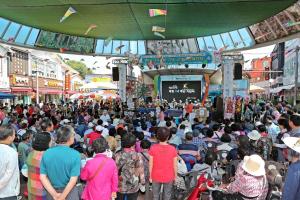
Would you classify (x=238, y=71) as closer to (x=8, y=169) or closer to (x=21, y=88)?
(x=8, y=169)

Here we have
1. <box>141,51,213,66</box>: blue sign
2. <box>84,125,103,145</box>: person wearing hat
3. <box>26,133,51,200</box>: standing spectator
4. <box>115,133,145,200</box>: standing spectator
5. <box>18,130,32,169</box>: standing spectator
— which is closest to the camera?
<box>26,133,51,200</box>: standing spectator

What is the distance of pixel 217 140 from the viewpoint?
7488 millimetres

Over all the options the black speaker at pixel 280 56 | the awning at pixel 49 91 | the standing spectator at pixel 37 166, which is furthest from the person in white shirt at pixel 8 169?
the black speaker at pixel 280 56

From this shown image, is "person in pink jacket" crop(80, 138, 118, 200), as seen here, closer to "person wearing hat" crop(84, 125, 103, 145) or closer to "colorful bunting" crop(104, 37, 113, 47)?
"person wearing hat" crop(84, 125, 103, 145)

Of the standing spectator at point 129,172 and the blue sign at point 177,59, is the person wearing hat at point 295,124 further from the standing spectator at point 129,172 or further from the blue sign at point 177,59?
the blue sign at point 177,59

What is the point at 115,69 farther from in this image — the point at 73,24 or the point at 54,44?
the point at 73,24

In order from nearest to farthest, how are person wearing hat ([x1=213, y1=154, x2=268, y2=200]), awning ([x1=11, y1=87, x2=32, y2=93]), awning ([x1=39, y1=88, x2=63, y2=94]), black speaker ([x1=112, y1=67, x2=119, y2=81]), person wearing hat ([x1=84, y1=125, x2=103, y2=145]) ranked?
person wearing hat ([x1=213, y1=154, x2=268, y2=200]) < person wearing hat ([x1=84, y1=125, x2=103, y2=145]) < black speaker ([x1=112, y1=67, x2=119, y2=81]) < awning ([x1=11, y1=87, x2=32, y2=93]) < awning ([x1=39, y1=88, x2=63, y2=94])

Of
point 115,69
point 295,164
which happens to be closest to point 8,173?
point 295,164

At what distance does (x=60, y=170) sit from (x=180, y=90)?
28195mm

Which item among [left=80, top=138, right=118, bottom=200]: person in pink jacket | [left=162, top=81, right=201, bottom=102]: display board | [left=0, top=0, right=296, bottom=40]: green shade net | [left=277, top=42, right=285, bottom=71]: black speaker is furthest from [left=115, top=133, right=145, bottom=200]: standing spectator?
[left=277, top=42, right=285, bottom=71]: black speaker

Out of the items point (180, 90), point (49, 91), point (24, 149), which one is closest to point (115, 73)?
point (180, 90)

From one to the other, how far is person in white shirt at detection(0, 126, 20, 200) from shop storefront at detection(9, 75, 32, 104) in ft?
96.9

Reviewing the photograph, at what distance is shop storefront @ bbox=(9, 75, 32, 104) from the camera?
32062mm

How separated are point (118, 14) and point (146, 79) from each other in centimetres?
1941
